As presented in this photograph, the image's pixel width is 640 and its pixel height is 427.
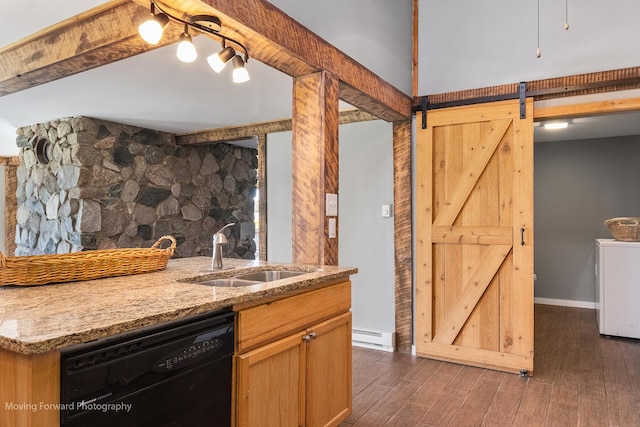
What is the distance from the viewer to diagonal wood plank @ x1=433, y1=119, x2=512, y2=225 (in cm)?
328

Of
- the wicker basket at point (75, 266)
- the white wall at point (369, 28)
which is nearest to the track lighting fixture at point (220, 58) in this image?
the white wall at point (369, 28)

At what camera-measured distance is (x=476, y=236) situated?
3.33m

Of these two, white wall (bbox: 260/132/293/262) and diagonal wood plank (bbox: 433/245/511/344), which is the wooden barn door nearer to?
diagonal wood plank (bbox: 433/245/511/344)

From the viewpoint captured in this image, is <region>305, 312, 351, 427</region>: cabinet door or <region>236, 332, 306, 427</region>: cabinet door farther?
<region>305, 312, 351, 427</region>: cabinet door

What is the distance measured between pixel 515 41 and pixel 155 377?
3410 millimetres

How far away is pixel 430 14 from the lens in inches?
144

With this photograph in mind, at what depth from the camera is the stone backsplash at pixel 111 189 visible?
13.4ft

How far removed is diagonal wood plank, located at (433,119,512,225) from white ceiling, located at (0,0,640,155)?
5.15 feet

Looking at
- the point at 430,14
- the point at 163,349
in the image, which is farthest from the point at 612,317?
the point at 163,349

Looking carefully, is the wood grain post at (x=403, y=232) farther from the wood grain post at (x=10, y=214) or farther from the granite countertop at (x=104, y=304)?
the wood grain post at (x=10, y=214)

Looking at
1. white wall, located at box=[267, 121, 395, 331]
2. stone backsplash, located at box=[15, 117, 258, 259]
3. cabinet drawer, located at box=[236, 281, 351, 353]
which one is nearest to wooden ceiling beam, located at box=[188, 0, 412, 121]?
white wall, located at box=[267, 121, 395, 331]

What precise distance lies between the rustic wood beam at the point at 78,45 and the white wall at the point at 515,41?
2.41 meters

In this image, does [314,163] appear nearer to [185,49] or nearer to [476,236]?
[185,49]

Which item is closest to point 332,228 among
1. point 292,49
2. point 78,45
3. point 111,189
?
point 292,49
